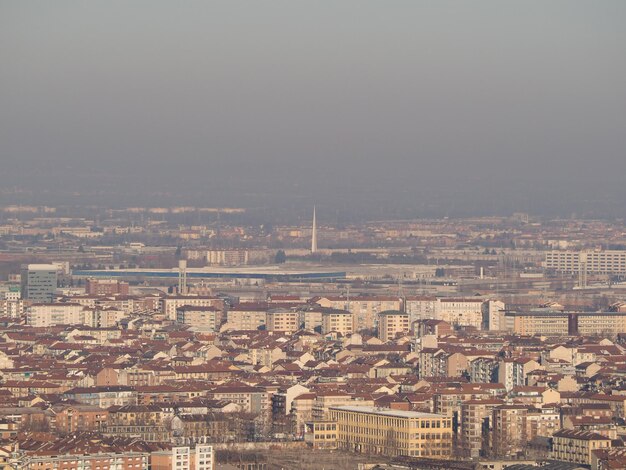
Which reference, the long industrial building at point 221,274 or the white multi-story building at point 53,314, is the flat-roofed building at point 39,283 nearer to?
the white multi-story building at point 53,314

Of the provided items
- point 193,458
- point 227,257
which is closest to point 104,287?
point 227,257

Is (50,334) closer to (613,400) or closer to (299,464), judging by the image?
(613,400)

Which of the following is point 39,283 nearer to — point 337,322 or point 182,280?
point 182,280

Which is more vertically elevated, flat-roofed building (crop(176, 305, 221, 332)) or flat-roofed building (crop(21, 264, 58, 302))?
flat-roofed building (crop(21, 264, 58, 302))

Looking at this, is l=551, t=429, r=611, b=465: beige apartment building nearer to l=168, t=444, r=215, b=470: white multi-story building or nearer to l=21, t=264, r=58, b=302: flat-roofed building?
l=168, t=444, r=215, b=470: white multi-story building

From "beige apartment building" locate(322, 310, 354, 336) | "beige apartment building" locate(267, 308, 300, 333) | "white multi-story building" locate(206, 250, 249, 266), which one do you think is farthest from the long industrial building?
"beige apartment building" locate(322, 310, 354, 336)

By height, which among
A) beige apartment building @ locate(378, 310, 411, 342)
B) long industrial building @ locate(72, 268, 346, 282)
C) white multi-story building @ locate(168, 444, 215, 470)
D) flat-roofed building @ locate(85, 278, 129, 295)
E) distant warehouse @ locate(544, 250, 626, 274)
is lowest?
white multi-story building @ locate(168, 444, 215, 470)

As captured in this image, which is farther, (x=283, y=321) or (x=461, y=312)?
(x=461, y=312)
